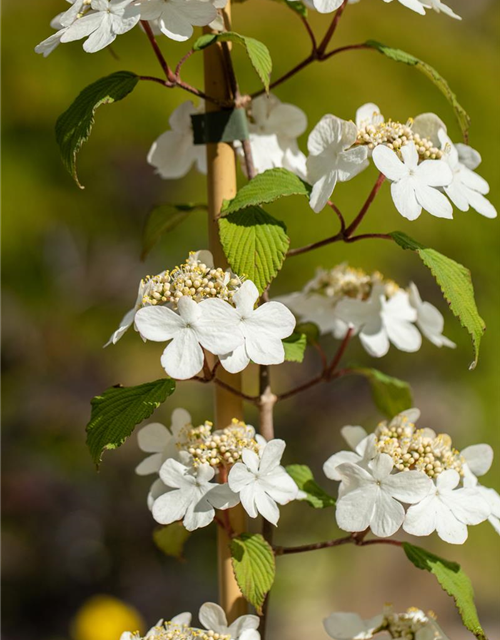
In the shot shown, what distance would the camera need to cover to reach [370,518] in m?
0.46

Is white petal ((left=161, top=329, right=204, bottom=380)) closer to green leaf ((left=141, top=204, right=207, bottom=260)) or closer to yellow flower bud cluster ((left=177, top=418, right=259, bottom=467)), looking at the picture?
yellow flower bud cluster ((left=177, top=418, right=259, bottom=467))

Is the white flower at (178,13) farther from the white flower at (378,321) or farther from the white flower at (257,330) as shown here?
the white flower at (378,321)

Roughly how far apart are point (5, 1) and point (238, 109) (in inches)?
63.1

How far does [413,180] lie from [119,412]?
0.23 metres

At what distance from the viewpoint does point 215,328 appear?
16.9 inches

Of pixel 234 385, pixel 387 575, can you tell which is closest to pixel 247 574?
pixel 234 385

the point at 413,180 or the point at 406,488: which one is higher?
the point at 413,180

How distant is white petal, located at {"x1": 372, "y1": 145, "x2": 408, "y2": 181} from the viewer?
1.47 feet

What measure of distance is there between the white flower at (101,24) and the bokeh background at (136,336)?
129cm

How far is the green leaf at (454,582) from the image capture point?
1.62 ft

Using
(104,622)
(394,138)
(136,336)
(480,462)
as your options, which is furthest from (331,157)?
(136,336)

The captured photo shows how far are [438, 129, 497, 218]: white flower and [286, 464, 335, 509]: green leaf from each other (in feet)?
0.74

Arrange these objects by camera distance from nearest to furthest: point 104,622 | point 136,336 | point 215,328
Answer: point 215,328
point 104,622
point 136,336

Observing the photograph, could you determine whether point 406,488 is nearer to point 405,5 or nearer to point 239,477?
point 239,477
